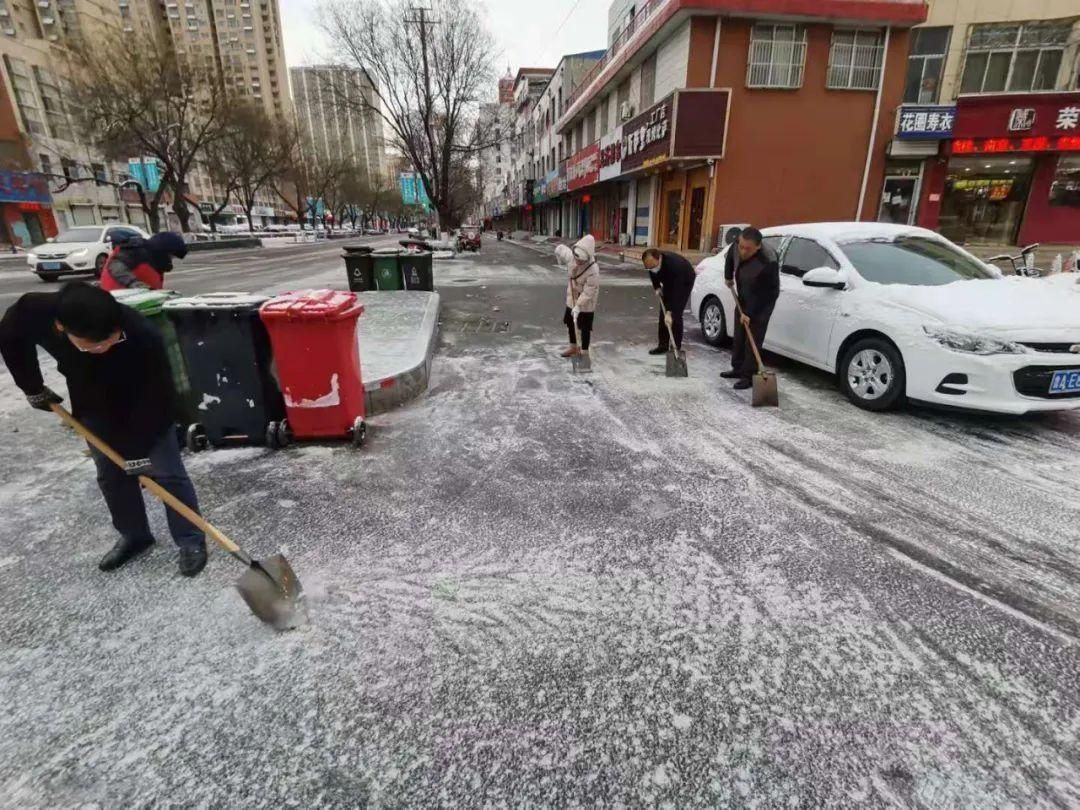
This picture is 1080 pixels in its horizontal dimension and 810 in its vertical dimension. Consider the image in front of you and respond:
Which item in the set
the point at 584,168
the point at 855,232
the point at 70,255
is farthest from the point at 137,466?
the point at 584,168

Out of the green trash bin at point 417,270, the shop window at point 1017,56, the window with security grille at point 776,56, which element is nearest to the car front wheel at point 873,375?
the green trash bin at point 417,270

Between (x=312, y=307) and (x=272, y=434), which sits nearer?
(x=312, y=307)

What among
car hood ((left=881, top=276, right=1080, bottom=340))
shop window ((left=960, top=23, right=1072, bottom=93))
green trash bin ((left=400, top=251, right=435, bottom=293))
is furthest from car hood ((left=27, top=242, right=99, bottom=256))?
shop window ((left=960, top=23, right=1072, bottom=93))

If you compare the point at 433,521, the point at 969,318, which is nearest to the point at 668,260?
the point at 969,318

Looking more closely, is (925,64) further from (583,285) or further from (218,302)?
(218,302)

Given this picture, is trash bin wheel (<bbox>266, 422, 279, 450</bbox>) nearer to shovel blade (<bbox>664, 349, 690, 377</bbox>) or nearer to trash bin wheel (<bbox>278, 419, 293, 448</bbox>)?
trash bin wheel (<bbox>278, 419, 293, 448</bbox>)

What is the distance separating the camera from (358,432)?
13.7 ft

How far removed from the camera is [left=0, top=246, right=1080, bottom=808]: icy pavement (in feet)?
5.67

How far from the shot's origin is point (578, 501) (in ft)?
11.3

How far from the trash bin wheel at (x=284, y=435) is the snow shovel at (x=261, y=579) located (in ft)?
5.24

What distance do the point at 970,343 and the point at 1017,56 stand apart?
2052 centimetres

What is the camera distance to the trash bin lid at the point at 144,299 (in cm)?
377

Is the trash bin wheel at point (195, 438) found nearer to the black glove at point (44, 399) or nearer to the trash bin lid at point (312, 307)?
the trash bin lid at point (312, 307)

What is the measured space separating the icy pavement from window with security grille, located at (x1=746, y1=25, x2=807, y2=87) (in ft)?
57.9
